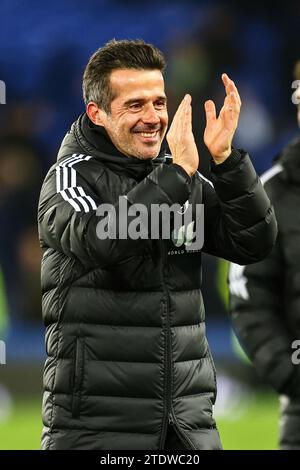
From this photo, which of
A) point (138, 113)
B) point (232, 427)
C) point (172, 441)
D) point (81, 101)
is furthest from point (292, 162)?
point (81, 101)

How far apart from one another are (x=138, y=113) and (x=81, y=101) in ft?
23.0

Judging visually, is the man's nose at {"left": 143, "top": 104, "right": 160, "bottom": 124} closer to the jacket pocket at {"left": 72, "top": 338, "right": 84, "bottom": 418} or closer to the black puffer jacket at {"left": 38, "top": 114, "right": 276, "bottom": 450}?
the black puffer jacket at {"left": 38, "top": 114, "right": 276, "bottom": 450}

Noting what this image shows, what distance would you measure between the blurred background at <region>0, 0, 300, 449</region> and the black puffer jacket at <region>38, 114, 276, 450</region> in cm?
497

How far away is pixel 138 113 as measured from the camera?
147 inches

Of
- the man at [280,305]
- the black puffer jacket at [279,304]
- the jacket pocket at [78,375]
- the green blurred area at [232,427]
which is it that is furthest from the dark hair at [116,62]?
the green blurred area at [232,427]

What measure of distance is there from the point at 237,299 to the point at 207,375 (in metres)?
0.97

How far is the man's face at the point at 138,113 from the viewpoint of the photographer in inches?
146

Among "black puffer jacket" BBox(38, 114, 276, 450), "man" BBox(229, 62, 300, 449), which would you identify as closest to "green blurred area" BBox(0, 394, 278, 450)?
"man" BBox(229, 62, 300, 449)

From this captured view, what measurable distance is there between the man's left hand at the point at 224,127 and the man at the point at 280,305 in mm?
850

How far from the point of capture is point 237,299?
4629 mm

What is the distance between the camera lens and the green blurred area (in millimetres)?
7617

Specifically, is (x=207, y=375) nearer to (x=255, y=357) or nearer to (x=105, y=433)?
(x=105, y=433)

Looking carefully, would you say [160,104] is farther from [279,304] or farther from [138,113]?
[279,304]
